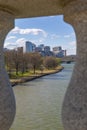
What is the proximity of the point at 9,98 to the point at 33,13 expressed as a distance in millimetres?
1708

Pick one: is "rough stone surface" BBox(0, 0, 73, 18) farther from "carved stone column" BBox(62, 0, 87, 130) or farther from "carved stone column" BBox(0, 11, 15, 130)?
"carved stone column" BBox(62, 0, 87, 130)

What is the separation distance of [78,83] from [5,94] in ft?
4.38

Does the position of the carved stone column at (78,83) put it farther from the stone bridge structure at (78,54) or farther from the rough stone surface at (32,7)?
the rough stone surface at (32,7)

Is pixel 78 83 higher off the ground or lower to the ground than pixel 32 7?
lower

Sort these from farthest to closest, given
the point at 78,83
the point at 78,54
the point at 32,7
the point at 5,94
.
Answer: the point at 32,7, the point at 5,94, the point at 78,54, the point at 78,83

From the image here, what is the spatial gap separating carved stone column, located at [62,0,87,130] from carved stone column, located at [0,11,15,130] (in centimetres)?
107

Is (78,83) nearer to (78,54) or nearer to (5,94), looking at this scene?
(78,54)

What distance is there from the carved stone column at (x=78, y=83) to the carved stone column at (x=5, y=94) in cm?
107

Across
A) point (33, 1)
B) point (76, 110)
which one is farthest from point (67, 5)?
point (76, 110)

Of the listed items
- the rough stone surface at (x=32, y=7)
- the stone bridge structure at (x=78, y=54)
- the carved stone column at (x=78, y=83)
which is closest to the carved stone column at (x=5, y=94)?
the stone bridge structure at (x=78, y=54)

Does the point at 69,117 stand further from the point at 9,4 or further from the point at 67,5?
the point at 9,4

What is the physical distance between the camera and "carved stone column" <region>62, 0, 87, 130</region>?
423 cm

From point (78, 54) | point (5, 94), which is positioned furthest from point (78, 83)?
point (5, 94)

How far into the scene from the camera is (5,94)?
5.04 metres
